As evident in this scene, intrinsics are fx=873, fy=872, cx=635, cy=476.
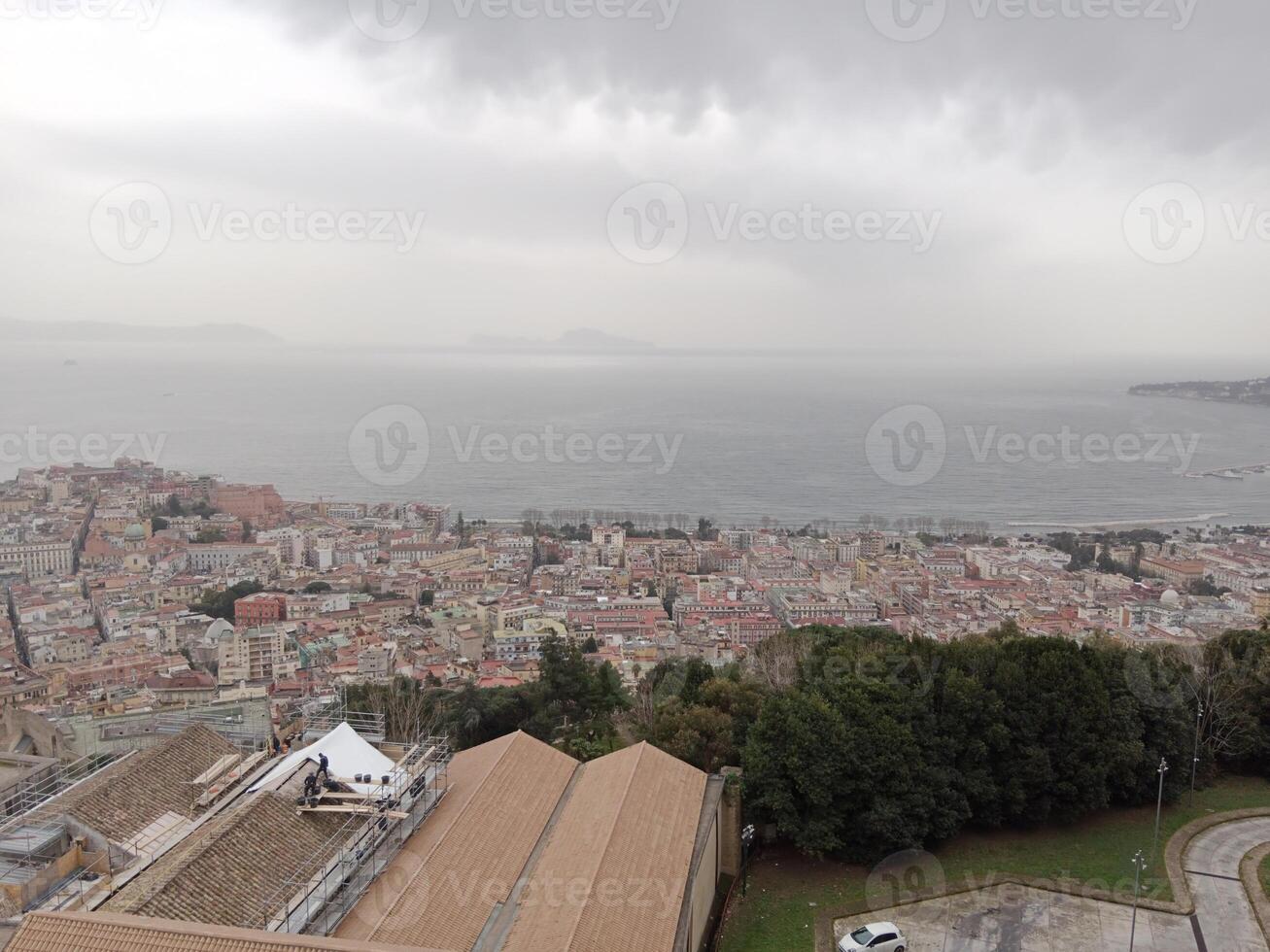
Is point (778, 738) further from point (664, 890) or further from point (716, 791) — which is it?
point (664, 890)

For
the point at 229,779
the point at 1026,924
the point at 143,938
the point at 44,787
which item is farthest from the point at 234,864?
the point at 1026,924

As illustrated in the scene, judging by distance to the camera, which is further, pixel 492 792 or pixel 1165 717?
pixel 1165 717

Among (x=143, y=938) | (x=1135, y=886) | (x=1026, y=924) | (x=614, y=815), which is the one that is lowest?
(x=1026, y=924)

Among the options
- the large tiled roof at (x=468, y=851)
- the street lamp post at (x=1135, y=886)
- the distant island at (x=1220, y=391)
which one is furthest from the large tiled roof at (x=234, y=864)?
the distant island at (x=1220, y=391)

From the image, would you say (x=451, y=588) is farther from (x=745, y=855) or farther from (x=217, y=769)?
(x=745, y=855)

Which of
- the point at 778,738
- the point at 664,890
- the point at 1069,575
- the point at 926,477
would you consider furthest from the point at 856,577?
the point at 664,890

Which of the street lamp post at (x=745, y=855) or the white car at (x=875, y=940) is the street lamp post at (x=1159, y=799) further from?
the street lamp post at (x=745, y=855)
